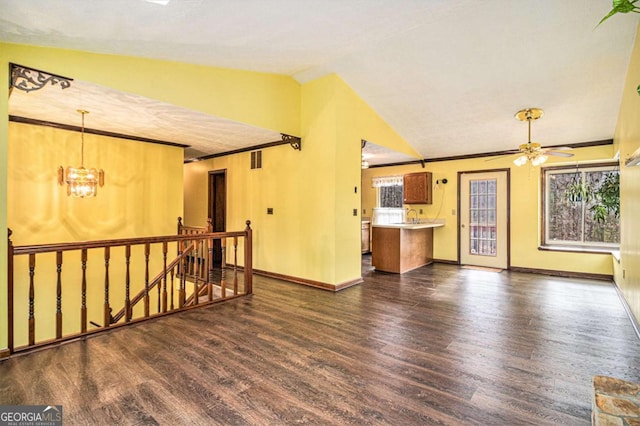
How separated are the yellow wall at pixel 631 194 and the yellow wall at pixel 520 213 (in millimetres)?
1636

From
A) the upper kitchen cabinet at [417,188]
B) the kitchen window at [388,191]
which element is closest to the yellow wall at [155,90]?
the upper kitchen cabinet at [417,188]

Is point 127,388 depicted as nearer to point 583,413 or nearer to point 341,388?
point 341,388

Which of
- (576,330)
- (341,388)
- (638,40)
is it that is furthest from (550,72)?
(341,388)

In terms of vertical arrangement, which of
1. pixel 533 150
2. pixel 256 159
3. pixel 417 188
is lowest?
pixel 417 188

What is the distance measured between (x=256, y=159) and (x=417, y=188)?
3803 mm

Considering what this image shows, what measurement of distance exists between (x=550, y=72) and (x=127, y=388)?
538 cm

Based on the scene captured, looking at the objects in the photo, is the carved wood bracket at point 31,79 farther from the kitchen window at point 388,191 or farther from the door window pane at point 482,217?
the door window pane at point 482,217

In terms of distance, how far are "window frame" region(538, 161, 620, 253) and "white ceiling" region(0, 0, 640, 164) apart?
2.03 ft

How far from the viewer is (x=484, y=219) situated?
6.76 m

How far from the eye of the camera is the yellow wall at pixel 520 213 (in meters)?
5.64

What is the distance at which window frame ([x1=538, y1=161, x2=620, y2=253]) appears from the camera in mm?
5707

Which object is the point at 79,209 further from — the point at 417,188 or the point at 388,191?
the point at 388,191

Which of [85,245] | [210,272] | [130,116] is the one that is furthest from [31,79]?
[210,272]

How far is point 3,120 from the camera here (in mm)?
2490
